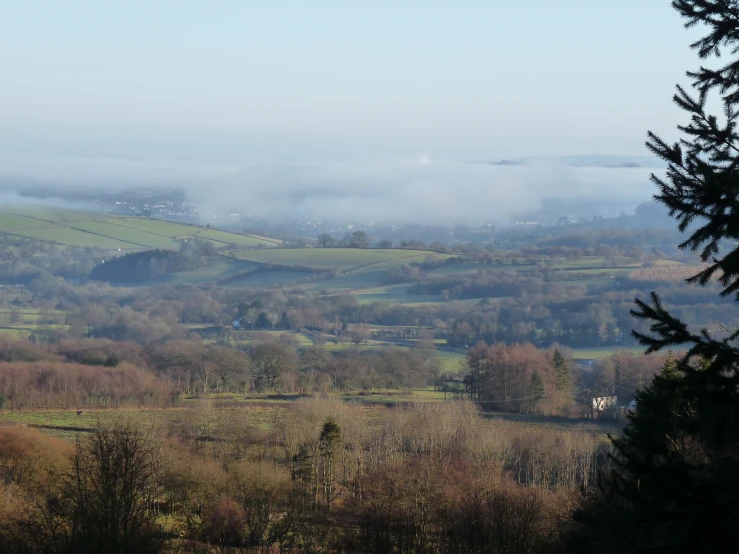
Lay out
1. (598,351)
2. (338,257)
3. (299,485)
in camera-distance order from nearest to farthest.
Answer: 1. (299,485)
2. (598,351)
3. (338,257)

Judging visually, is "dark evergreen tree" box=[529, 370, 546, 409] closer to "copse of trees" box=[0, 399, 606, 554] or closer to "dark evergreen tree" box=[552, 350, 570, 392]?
"dark evergreen tree" box=[552, 350, 570, 392]

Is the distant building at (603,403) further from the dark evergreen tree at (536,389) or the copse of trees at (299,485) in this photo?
the copse of trees at (299,485)

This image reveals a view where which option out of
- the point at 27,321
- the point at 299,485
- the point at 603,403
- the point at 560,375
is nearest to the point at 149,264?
the point at 27,321

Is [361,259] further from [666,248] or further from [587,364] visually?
[587,364]

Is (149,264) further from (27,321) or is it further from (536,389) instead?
(536,389)

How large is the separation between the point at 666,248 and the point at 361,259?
67.6 meters

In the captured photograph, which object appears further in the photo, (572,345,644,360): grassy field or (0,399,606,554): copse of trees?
(572,345,644,360): grassy field

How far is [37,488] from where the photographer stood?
33.4m

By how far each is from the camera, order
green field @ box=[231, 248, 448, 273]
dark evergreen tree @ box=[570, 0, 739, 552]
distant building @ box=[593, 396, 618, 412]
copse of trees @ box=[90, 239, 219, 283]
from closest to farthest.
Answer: dark evergreen tree @ box=[570, 0, 739, 552]
distant building @ box=[593, 396, 618, 412]
green field @ box=[231, 248, 448, 273]
copse of trees @ box=[90, 239, 219, 283]

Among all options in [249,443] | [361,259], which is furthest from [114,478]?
[361,259]

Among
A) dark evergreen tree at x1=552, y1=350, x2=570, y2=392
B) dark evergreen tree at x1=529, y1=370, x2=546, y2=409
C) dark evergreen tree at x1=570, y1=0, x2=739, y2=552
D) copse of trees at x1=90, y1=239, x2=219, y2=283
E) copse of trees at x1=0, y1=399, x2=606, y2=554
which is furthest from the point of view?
copse of trees at x1=90, y1=239, x2=219, y2=283

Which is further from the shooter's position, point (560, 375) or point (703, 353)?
point (560, 375)

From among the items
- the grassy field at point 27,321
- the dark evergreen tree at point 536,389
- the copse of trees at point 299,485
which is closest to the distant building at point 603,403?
the dark evergreen tree at point 536,389

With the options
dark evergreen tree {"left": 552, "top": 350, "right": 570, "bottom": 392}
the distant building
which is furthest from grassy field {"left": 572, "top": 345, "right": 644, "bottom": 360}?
the distant building
